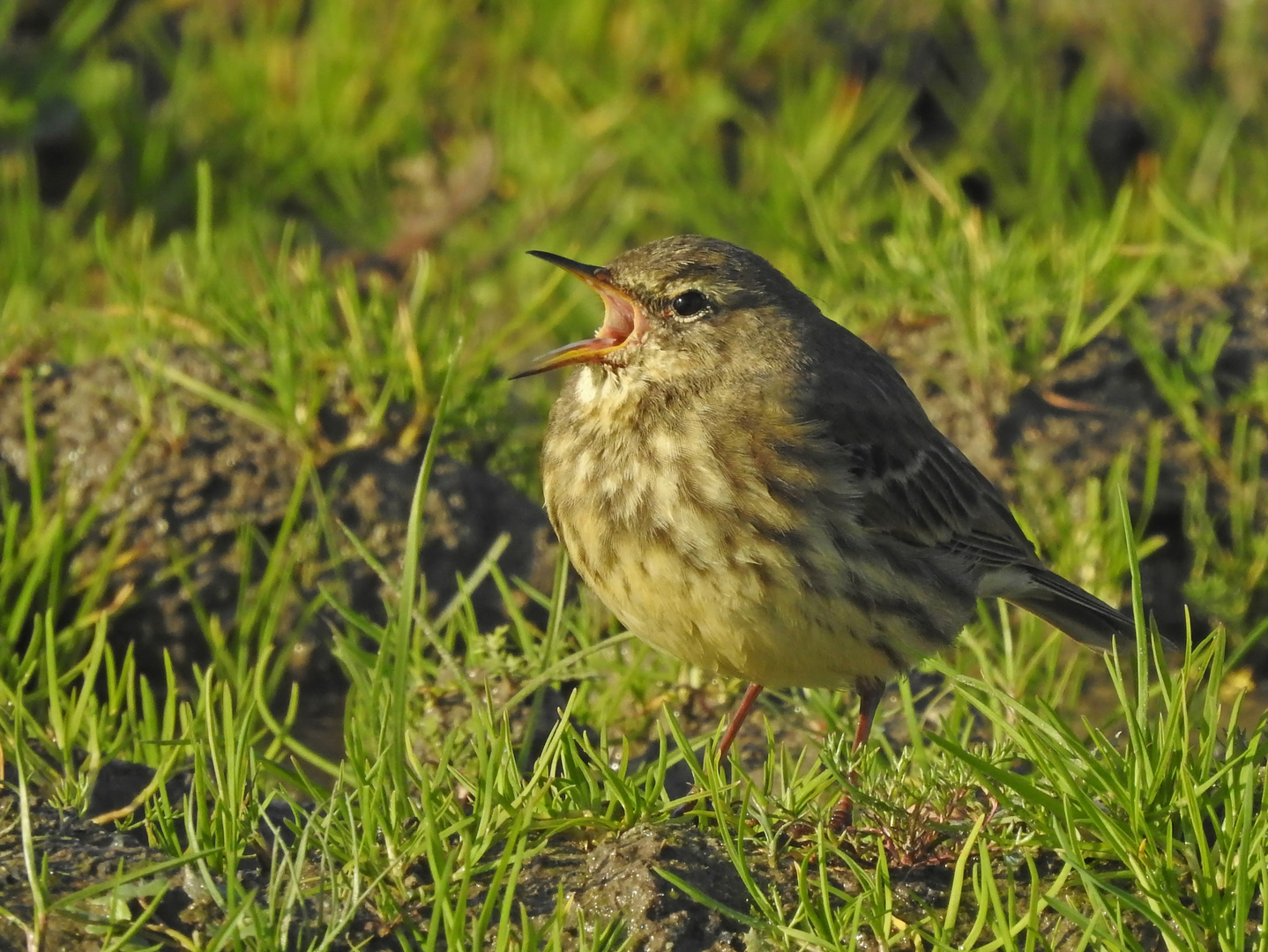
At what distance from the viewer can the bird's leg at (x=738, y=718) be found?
4.75 m

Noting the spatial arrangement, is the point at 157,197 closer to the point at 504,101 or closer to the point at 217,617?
the point at 504,101

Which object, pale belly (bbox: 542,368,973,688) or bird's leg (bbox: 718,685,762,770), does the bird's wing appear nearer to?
pale belly (bbox: 542,368,973,688)

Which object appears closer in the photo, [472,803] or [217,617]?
[472,803]

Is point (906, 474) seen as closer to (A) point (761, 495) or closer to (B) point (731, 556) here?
(A) point (761, 495)

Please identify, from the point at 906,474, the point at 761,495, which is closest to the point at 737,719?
the point at 761,495

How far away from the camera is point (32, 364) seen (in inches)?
→ 253

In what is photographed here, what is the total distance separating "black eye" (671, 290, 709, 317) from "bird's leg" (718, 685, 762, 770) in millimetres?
1037

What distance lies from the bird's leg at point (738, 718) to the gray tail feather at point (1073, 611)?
89 centimetres

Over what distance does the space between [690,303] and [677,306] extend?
0.13 feet

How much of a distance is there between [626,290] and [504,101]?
4165 mm

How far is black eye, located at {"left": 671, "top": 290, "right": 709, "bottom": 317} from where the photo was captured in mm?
5000

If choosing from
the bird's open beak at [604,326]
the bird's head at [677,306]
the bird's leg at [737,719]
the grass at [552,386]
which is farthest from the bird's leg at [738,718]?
the bird's open beak at [604,326]

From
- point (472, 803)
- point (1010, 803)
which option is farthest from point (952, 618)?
point (472, 803)

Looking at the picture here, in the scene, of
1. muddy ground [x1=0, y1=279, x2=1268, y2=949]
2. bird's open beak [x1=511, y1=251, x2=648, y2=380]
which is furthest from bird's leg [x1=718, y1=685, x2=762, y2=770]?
bird's open beak [x1=511, y1=251, x2=648, y2=380]
